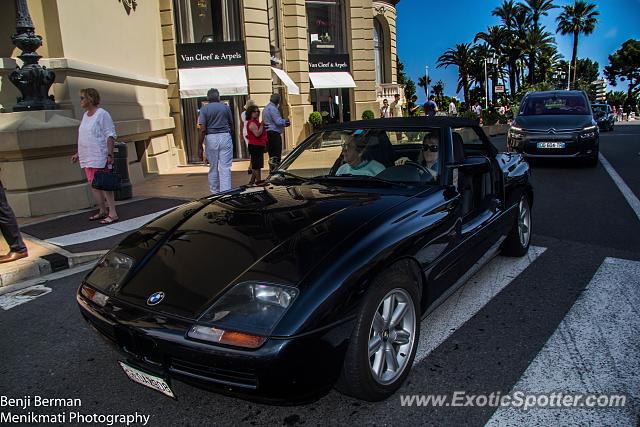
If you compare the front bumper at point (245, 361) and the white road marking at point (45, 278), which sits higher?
the front bumper at point (245, 361)

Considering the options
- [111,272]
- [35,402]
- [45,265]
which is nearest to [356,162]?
[111,272]

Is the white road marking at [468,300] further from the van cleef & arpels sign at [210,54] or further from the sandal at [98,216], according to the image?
the van cleef & arpels sign at [210,54]

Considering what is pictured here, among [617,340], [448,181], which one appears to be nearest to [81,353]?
[448,181]

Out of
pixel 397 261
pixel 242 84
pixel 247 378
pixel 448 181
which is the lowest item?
pixel 247 378

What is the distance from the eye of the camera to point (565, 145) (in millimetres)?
11359

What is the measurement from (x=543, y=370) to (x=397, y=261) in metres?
1.10

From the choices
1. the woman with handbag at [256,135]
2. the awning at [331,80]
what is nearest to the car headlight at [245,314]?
the woman with handbag at [256,135]

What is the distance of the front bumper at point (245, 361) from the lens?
2191 millimetres

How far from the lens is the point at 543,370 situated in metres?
2.97

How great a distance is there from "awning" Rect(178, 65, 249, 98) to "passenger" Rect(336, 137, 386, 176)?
45.6 ft

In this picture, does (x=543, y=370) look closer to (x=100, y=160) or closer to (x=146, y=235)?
(x=146, y=235)

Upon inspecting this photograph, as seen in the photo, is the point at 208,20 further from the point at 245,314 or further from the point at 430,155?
the point at 245,314

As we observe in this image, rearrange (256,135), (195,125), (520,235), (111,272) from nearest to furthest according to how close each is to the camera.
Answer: (111,272), (520,235), (256,135), (195,125)

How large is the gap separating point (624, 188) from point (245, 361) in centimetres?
894
